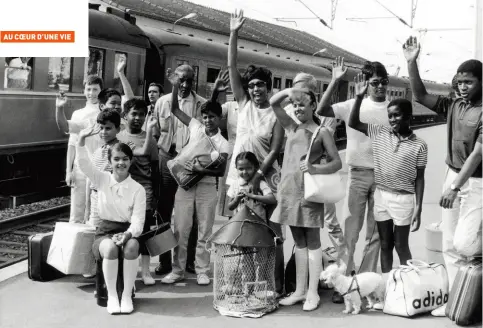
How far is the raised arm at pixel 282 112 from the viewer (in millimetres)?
5031

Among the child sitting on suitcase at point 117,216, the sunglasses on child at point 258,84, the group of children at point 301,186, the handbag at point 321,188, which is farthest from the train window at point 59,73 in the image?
the handbag at point 321,188

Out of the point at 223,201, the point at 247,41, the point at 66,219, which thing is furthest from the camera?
the point at 247,41

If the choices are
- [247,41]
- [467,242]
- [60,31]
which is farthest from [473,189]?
[247,41]

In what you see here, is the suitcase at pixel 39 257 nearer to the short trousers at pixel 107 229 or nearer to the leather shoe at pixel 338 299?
the short trousers at pixel 107 229

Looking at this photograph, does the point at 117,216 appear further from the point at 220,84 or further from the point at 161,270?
the point at 220,84

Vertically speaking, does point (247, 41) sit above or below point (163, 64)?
above

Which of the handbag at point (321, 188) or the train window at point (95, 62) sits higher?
the train window at point (95, 62)

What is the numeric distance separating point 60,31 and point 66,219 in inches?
194

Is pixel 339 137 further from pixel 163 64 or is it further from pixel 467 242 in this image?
pixel 467 242

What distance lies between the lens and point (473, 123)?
4.43 metres

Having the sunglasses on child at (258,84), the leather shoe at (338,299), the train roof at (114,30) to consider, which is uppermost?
the train roof at (114,30)

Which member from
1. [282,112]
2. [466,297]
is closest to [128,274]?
[282,112]

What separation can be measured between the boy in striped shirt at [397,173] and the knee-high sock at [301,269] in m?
0.60

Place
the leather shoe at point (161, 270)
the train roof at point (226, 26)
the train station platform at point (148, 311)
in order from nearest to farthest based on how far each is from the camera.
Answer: the train station platform at point (148, 311)
the leather shoe at point (161, 270)
the train roof at point (226, 26)
